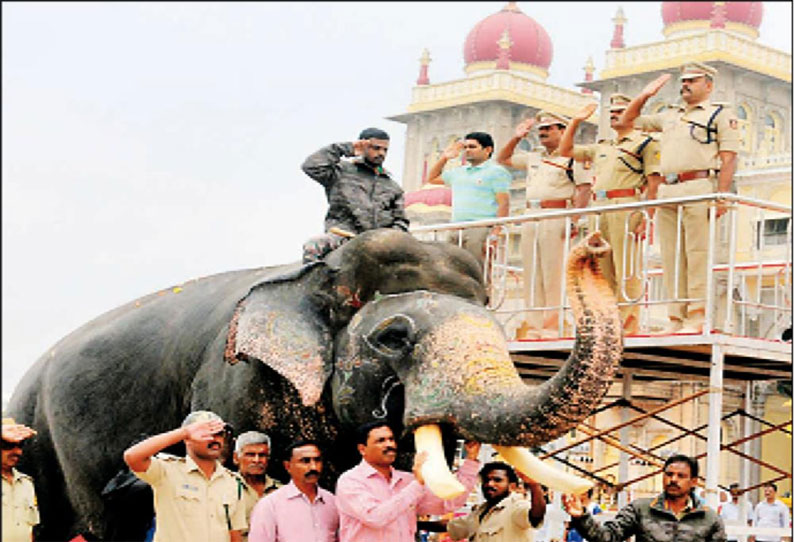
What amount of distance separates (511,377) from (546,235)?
471cm

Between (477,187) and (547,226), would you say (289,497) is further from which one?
(547,226)

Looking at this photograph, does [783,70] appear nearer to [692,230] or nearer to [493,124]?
[493,124]

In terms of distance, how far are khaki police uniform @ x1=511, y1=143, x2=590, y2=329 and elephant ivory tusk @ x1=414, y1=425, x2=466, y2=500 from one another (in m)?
4.66

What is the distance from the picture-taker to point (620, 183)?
1137 cm

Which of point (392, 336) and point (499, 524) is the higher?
point (392, 336)

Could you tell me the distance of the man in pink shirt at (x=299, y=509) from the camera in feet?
22.9

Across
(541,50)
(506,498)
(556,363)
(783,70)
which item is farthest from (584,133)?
(506,498)

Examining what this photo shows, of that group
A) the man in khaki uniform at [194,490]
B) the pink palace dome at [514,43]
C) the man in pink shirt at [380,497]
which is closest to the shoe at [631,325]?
the man in pink shirt at [380,497]

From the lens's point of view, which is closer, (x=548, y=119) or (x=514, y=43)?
(x=548, y=119)

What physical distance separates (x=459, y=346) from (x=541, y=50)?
48258 millimetres

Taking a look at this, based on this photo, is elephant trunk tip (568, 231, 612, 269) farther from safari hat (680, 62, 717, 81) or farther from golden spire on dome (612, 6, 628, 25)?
golden spire on dome (612, 6, 628, 25)

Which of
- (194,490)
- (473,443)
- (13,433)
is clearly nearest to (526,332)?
(473,443)

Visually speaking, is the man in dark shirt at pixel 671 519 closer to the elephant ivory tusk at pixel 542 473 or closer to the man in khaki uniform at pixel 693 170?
the elephant ivory tusk at pixel 542 473

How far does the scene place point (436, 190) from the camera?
47.7 m
